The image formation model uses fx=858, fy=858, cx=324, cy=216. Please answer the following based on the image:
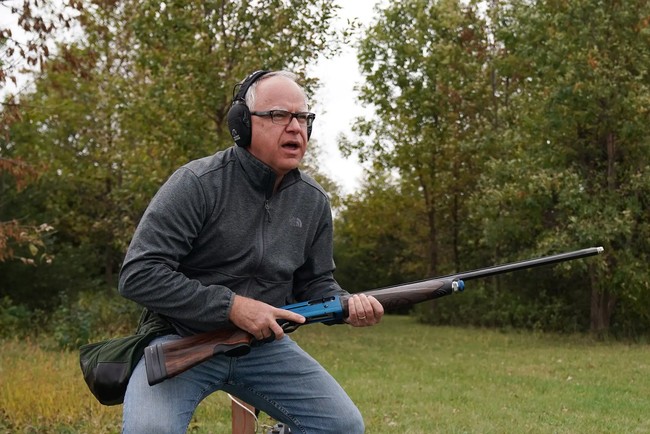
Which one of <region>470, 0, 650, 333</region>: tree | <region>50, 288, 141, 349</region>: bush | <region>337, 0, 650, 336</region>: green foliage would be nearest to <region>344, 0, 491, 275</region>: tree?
<region>337, 0, 650, 336</region>: green foliage

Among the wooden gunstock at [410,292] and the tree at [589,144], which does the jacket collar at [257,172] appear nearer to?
the wooden gunstock at [410,292]

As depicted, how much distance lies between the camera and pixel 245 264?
377cm

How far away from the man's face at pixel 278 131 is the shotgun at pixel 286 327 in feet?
2.16

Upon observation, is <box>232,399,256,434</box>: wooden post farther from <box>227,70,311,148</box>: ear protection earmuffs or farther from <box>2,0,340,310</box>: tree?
<box>2,0,340,310</box>: tree

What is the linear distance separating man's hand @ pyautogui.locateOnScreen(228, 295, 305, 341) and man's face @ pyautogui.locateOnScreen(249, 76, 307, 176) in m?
0.63

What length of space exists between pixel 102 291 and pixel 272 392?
1752 cm

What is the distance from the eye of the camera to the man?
3525 mm

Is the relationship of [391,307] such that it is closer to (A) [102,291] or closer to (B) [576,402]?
(B) [576,402]

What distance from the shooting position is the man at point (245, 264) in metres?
3.53

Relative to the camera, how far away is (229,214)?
3.76 meters

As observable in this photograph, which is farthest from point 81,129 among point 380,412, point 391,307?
point 391,307

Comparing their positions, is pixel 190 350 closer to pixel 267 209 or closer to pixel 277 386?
pixel 277 386

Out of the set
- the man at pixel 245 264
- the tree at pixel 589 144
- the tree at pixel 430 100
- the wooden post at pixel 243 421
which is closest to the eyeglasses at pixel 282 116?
the man at pixel 245 264

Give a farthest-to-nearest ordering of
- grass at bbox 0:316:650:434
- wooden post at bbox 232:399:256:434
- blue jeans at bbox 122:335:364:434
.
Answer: grass at bbox 0:316:650:434 < wooden post at bbox 232:399:256:434 < blue jeans at bbox 122:335:364:434
